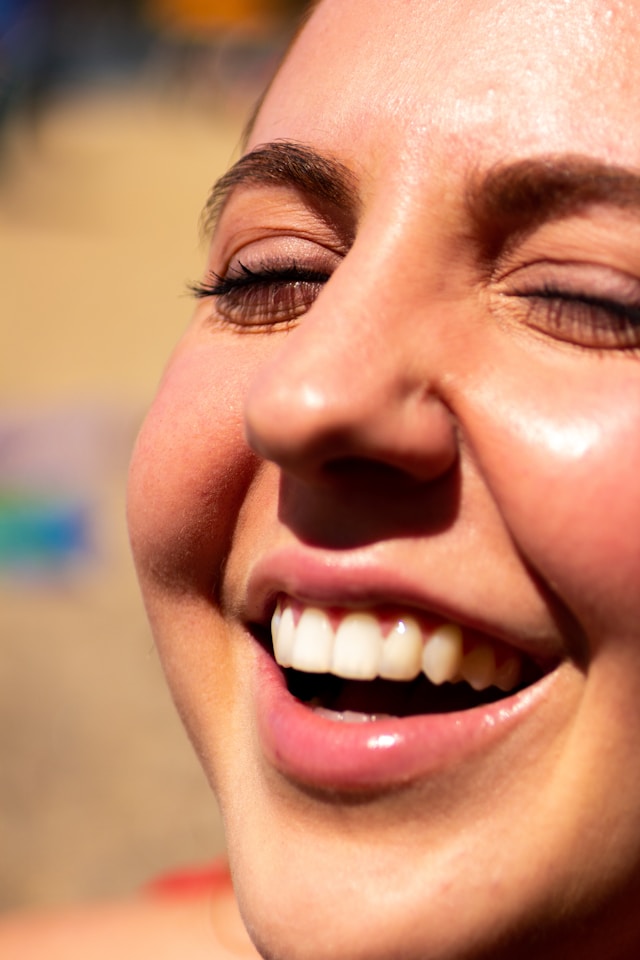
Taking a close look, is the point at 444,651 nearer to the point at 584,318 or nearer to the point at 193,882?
the point at 584,318

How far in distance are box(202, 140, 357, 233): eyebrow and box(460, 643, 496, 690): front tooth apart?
484mm

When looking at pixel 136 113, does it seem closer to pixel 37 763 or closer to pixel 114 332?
pixel 114 332

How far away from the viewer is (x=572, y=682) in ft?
3.42

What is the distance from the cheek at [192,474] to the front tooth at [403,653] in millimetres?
242

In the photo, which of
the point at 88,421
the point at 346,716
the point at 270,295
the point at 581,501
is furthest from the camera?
the point at 88,421

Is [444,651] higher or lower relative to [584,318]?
lower

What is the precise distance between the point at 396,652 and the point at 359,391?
0.27 meters

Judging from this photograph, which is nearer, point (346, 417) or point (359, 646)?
point (346, 417)

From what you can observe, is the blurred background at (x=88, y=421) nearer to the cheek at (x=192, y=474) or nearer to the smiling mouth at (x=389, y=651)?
the cheek at (x=192, y=474)

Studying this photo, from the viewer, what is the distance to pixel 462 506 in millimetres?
1069

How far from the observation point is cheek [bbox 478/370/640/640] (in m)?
1.00

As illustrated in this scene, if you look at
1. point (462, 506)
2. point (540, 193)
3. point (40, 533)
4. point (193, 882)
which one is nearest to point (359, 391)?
point (462, 506)

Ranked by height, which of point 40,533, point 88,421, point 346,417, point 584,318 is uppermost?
point 88,421

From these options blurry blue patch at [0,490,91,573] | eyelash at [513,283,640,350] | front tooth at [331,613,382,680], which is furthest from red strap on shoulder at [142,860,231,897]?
blurry blue patch at [0,490,91,573]
